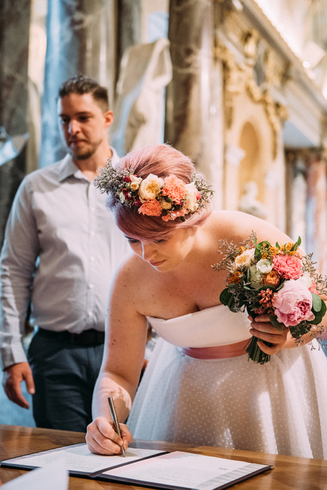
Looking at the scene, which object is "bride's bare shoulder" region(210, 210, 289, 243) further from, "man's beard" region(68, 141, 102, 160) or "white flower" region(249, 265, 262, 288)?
"man's beard" region(68, 141, 102, 160)

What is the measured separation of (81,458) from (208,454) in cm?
36

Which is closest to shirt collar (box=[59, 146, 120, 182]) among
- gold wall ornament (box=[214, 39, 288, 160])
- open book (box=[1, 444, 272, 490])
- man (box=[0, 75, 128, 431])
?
man (box=[0, 75, 128, 431])

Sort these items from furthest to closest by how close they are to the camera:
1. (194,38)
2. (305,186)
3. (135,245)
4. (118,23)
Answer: (305,186) < (194,38) < (118,23) < (135,245)

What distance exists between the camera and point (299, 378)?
1.95 meters

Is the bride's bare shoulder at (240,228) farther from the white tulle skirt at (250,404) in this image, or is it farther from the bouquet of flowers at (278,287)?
the white tulle skirt at (250,404)

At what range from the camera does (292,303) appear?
1.44m

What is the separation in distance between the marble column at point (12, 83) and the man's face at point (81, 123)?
2.07 feet

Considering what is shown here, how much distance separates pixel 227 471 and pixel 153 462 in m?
0.21

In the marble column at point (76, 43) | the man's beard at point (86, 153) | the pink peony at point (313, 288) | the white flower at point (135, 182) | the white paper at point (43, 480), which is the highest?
the marble column at point (76, 43)

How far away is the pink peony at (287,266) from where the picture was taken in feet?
4.97

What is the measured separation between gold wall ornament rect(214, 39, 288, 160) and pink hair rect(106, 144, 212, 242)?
15.3 ft

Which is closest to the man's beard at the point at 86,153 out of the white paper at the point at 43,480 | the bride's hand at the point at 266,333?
the bride's hand at the point at 266,333

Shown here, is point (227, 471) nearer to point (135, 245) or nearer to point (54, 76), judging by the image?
point (135, 245)

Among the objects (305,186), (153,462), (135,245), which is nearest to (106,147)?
(135,245)
